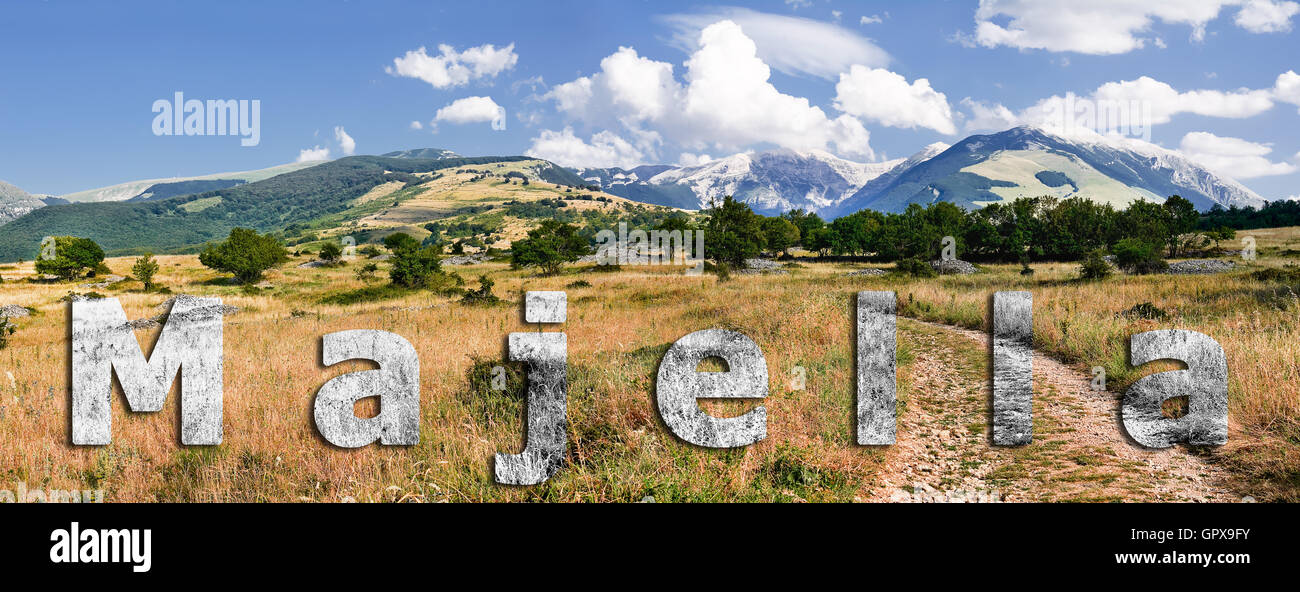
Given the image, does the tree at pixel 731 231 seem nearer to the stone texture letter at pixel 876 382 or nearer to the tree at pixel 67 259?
the stone texture letter at pixel 876 382

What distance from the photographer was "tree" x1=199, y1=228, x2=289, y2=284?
53.2 meters

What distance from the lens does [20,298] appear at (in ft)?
129

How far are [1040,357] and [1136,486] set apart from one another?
21.5ft

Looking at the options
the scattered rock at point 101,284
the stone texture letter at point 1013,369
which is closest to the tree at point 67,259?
the scattered rock at point 101,284

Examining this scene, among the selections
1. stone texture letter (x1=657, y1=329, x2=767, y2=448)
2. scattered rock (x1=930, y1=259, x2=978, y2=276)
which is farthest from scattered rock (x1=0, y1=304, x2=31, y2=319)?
scattered rock (x1=930, y1=259, x2=978, y2=276)

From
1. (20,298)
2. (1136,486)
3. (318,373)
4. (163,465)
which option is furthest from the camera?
(20,298)

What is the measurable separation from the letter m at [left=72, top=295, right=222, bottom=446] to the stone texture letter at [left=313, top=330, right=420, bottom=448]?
4.42 feet

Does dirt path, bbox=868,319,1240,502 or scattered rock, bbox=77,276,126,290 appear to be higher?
scattered rock, bbox=77,276,126,290

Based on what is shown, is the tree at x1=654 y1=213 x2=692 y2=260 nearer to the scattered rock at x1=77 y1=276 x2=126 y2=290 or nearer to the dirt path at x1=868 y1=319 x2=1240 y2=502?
the scattered rock at x1=77 y1=276 x2=126 y2=290

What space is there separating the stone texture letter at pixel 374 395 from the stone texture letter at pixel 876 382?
557 centimetres
